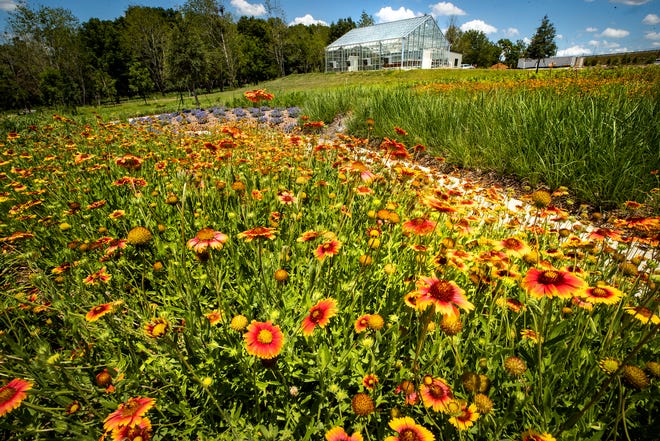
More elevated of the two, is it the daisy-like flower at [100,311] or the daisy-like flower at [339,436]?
the daisy-like flower at [100,311]

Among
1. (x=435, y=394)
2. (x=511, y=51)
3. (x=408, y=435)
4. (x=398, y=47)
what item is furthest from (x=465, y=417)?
(x=511, y=51)

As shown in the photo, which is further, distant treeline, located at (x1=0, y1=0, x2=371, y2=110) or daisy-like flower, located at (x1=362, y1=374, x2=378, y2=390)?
distant treeline, located at (x1=0, y1=0, x2=371, y2=110)

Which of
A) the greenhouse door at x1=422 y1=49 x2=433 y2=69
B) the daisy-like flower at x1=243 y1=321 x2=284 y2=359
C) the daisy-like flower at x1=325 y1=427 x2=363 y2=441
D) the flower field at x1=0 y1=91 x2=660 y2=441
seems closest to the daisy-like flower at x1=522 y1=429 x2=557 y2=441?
the flower field at x1=0 y1=91 x2=660 y2=441

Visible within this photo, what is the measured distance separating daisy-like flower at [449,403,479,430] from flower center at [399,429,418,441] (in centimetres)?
12

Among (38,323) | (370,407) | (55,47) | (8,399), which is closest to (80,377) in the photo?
(8,399)

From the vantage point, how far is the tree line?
17688 mm

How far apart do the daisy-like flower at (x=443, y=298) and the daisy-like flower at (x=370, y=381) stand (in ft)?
1.38

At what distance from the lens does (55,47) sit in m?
27.8

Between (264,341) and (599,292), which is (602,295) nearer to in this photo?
(599,292)

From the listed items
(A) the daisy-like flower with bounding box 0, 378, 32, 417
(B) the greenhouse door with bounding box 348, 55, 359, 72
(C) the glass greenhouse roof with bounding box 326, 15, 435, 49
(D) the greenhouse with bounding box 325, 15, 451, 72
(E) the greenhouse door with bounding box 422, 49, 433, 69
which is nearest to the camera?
(A) the daisy-like flower with bounding box 0, 378, 32, 417

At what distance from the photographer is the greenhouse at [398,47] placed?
32750 mm

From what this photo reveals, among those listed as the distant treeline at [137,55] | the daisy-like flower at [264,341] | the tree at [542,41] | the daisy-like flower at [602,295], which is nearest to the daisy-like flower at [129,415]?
the daisy-like flower at [264,341]

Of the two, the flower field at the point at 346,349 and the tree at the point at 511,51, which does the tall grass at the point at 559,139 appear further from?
the tree at the point at 511,51

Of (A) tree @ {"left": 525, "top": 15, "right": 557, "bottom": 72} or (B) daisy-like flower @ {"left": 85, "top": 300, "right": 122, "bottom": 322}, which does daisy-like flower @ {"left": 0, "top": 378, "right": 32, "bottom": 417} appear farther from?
(A) tree @ {"left": 525, "top": 15, "right": 557, "bottom": 72}
